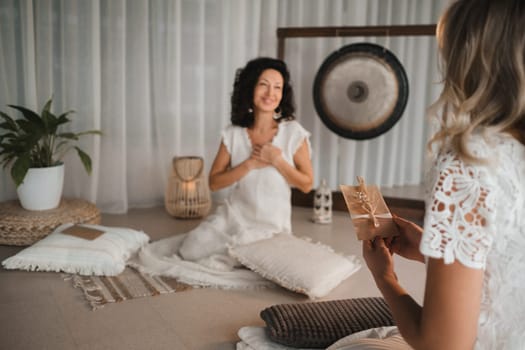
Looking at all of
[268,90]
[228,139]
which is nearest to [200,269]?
[228,139]

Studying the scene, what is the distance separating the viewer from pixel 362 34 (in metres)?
3.34

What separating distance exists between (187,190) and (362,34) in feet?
4.57

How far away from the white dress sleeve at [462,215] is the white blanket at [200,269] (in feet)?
5.03

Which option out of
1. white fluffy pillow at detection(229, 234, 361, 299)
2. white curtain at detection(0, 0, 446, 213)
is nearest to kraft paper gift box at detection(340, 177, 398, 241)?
white fluffy pillow at detection(229, 234, 361, 299)

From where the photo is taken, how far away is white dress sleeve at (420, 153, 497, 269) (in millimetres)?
858

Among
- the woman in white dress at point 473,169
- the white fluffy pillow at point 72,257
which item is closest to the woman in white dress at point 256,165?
the white fluffy pillow at point 72,257

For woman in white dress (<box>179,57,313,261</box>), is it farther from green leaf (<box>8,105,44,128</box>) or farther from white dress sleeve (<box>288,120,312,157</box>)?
green leaf (<box>8,105,44,128</box>)

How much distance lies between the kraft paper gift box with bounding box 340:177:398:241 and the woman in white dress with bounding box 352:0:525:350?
0.92ft

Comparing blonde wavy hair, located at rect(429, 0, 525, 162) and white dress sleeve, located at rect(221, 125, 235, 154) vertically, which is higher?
blonde wavy hair, located at rect(429, 0, 525, 162)

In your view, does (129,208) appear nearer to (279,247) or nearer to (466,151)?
(279,247)

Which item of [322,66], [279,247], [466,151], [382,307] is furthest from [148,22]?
[466,151]

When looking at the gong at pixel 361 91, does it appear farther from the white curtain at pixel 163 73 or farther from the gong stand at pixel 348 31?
the white curtain at pixel 163 73

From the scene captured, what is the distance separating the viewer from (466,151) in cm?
87

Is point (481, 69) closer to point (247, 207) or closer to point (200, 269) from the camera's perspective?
point (200, 269)
